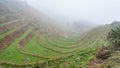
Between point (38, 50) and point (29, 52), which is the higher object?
point (38, 50)

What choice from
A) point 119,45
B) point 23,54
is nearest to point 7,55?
point 23,54

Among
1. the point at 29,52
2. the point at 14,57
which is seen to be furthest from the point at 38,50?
the point at 14,57

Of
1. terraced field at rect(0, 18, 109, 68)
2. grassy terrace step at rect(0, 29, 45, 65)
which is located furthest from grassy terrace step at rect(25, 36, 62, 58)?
grassy terrace step at rect(0, 29, 45, 65)

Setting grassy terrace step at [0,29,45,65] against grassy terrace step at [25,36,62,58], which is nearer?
grassy terrace step at [0,29,45,65]

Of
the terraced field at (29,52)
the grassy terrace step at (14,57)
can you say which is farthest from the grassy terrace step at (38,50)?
the grassy terrace step at (14,57)

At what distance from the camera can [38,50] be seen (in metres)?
85.7

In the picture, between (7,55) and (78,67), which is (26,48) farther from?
(78,67)

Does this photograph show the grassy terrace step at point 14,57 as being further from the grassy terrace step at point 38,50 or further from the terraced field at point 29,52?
the grassy terrace step at point 38,50

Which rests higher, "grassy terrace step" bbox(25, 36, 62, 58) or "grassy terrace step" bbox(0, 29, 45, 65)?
"grassy terrace step" bbox(25, 36, 62, 58)

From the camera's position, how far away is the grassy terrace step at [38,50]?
81.2 metres

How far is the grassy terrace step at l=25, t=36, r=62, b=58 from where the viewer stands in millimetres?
→ 81225

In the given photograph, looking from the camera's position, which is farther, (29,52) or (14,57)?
(29,52)

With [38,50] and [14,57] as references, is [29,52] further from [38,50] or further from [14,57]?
[14,57]

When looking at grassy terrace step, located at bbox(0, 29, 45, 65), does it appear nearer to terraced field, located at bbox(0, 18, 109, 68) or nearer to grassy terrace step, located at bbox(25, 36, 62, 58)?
terraced field, located at bbox(0, 18, 109, 68)
